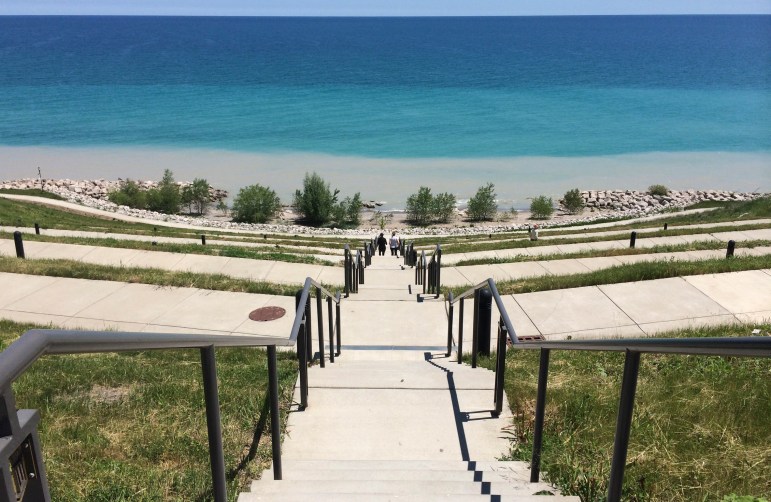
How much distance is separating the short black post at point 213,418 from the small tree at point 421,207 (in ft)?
140

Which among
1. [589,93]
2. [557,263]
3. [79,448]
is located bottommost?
[557,263]

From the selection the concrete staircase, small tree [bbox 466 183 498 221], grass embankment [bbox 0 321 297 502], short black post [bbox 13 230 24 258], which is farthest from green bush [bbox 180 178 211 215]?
grass embankment [bbox 0 321 297 502]

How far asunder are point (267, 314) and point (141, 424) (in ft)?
18.5

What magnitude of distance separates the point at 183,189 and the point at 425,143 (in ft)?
102

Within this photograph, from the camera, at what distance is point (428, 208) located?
4612 centimetres

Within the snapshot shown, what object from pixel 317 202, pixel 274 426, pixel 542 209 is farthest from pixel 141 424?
pixel 542 209

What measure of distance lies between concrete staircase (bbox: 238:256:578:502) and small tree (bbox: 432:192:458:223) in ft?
125

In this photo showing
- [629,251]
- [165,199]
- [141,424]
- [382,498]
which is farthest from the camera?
[165,199]

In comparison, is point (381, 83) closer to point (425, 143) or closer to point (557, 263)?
point (425, 143)

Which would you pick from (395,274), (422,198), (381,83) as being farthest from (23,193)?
(381,83)

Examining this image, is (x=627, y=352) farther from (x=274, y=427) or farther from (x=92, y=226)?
(x=92, y=226)

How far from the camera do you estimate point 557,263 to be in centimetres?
1505

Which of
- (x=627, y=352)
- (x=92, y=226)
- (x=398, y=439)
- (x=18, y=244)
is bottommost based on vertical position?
(x=92, y=226)

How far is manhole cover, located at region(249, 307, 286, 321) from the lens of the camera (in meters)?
10.4
